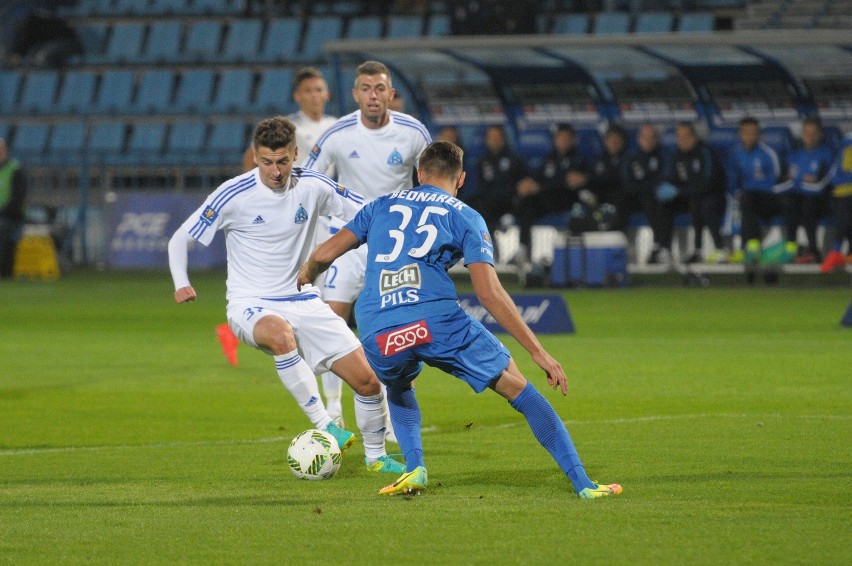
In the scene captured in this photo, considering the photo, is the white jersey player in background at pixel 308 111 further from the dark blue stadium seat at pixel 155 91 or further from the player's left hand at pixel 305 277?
the dark blue stadium seat at pixel 155 91

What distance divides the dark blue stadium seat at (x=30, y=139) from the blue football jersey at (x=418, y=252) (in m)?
23.1

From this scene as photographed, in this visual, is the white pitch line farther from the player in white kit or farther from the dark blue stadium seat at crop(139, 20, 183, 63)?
the dark blue stadium seat at crop(139, 20, 183, 63)

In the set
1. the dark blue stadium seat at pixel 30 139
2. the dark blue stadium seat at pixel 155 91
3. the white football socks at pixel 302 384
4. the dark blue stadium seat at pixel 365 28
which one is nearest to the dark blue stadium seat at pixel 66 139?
the dark blue stadium seat at pixel 30 139

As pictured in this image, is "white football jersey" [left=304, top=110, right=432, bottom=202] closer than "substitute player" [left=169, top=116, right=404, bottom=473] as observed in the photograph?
No

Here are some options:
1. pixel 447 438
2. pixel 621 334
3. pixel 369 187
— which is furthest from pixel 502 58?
pixel 447 438

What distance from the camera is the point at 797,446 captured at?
7500 millimetres

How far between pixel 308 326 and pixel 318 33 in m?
21.5

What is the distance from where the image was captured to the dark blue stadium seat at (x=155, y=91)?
93.0 feet

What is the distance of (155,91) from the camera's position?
28.5 metres

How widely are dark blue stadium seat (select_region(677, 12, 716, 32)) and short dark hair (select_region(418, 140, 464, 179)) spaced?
19.3 metres

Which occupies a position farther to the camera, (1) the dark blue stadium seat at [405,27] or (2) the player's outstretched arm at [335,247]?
(1) the dark blue stadium seat at [405,27]

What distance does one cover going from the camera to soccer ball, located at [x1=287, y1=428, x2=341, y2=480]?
6883 mm

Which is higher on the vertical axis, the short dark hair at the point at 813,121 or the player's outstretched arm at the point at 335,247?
the player's outstretched arm at the point at 335,247

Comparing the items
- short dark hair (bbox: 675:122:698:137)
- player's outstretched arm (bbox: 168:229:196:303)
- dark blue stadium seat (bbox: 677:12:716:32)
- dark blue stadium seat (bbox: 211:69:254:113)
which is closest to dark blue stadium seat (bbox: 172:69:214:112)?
dark blue stadium seat (bbox: 211:69:254:113)
